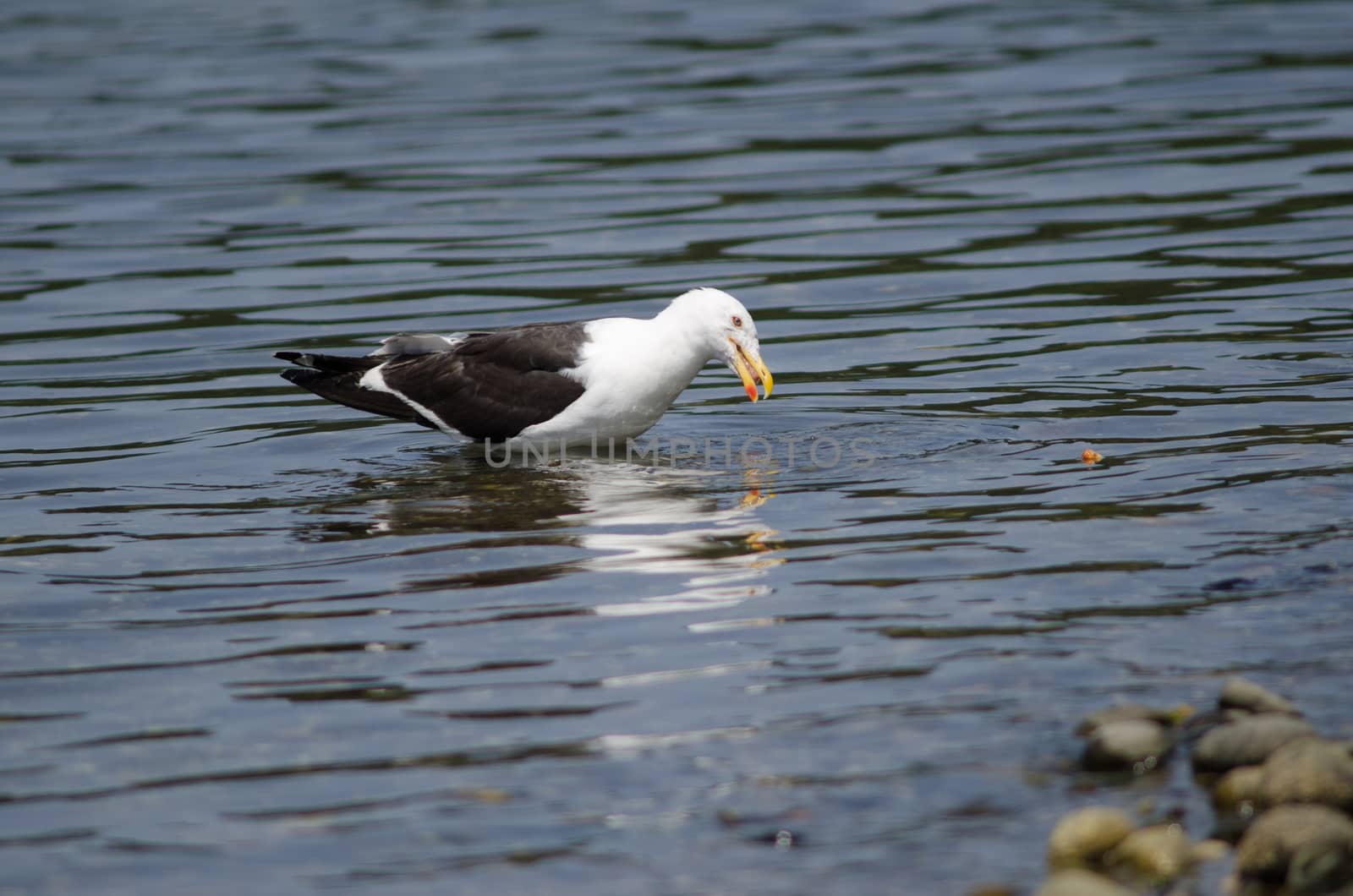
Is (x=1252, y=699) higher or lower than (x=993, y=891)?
higher

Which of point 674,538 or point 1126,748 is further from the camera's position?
point 674,538

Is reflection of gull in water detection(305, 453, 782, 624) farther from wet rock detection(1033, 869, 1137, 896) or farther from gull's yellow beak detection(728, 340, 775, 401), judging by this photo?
wet rock detection(1033, 869, 1137, 896)

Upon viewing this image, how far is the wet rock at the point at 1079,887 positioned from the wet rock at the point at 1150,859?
0.58 ft

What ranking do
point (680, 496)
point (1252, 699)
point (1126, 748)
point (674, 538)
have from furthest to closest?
point (680, 496) < point (674, 538) < point (1252, 699) < point (1126, 748)

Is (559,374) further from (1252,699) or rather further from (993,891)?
(993,891)

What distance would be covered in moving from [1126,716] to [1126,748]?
21cm

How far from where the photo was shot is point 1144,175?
1850cm

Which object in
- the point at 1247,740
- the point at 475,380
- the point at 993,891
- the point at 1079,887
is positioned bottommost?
the point at 993,891

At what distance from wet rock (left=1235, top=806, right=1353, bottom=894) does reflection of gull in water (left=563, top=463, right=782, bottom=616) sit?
2895 mm

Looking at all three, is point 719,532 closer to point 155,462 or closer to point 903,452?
point 903,452

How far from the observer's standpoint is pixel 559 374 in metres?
10.3

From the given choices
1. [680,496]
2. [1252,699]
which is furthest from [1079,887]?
[680,496]

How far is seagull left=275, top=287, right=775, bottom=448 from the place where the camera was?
33.1ft

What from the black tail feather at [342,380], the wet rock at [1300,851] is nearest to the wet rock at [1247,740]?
the wet rock at [1300,851]
